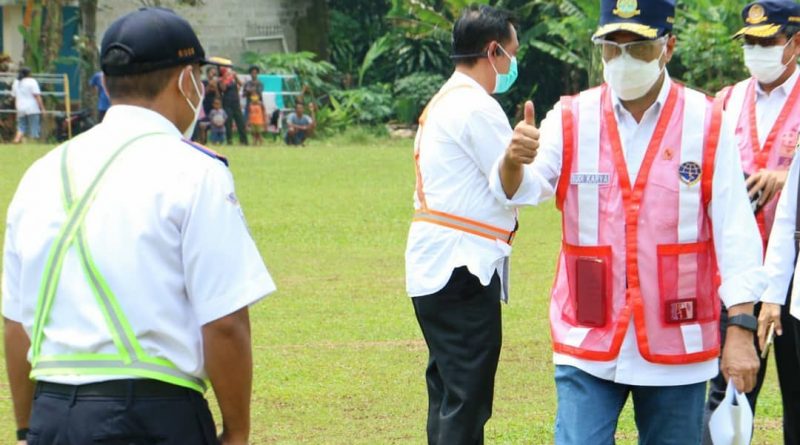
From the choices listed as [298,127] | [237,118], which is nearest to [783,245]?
[237,118]

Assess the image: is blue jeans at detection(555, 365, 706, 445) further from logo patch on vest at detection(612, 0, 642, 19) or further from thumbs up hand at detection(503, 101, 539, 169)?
logo patch on vest at detection(612, 0, 642, 19)

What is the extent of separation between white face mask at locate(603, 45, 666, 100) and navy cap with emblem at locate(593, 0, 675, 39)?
0.10m

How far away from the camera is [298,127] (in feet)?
105

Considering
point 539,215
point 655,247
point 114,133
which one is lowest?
point 539,215

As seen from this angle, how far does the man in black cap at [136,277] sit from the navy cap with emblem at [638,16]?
1631 mm

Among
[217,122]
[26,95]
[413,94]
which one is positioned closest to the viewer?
[26,95]

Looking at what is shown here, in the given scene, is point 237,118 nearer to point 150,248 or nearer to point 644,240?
point 644,240

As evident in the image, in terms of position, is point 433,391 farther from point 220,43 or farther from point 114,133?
point 220,43

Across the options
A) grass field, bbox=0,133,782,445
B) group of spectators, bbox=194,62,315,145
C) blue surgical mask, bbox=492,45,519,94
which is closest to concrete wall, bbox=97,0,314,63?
group of spectators, bbox=194,62,315,145

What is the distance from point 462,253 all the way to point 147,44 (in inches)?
110

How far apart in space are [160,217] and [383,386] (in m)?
5.39

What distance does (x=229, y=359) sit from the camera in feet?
12.1

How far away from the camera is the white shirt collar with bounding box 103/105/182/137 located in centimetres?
378

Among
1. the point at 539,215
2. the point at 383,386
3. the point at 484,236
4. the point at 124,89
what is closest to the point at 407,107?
the point at 539,215
